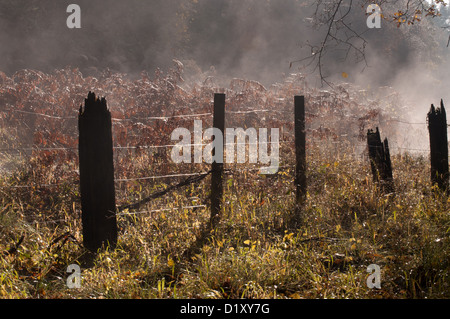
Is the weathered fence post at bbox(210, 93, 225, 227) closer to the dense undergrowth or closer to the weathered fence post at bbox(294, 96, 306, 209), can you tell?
the dense undergrowth

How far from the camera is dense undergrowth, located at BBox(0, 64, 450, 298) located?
12.9 feet

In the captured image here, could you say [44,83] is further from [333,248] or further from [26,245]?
[333,248]

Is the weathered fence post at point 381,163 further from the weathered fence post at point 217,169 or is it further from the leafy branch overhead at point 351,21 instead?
the weathered fence post at point 217,169

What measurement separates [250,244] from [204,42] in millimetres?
23871

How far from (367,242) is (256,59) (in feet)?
88.5

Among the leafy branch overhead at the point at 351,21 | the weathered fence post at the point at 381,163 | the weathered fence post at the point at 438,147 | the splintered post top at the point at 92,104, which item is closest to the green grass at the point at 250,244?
the weathered fence post at the point at 381,163

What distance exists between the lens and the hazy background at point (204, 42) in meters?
20.4

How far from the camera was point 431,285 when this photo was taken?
12.6ft

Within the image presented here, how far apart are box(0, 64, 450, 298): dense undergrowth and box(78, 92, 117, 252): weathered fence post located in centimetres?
23

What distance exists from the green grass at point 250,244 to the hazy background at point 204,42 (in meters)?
8.45

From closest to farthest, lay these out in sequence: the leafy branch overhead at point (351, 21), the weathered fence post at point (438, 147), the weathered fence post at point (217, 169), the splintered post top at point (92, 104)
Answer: the splintered post top at point (92, 104) → the weathered fence post at point (217, 169) → the leafy branch overhead at point (351, 21) → the weathered fence post at point (438, 147)

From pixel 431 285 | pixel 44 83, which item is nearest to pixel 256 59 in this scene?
pixel 44 83

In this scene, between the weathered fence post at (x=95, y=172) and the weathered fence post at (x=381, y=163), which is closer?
the weathered fence post at (x=95, y=172)
